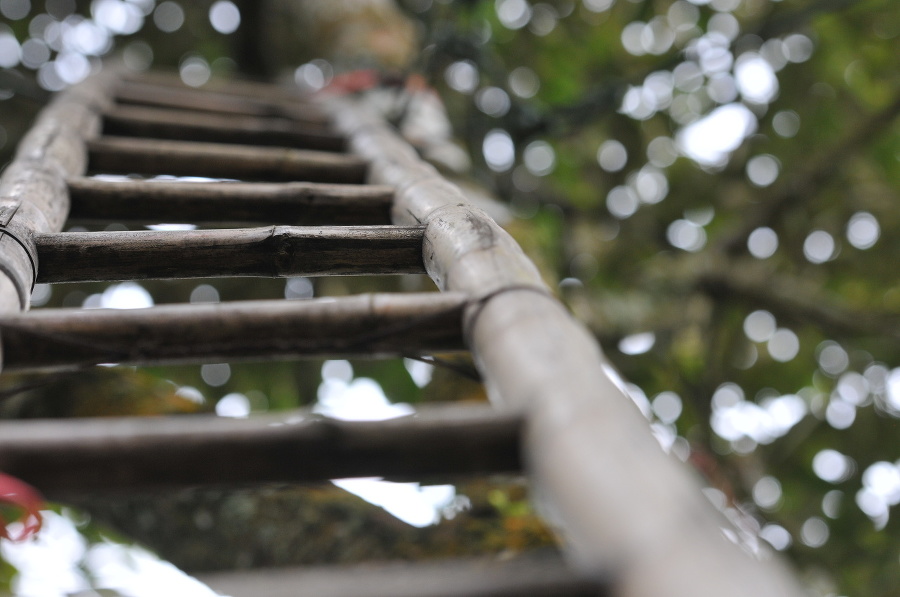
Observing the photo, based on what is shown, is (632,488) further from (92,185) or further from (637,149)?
(637,149)

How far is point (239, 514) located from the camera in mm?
2408

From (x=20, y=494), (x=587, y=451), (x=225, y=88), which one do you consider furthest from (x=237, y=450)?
(x=225, y=88)

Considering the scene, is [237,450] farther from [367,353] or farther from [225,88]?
[225,88]

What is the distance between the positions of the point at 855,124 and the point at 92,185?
498 centimetres

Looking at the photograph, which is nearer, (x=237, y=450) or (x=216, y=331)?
(x=237, y=450)

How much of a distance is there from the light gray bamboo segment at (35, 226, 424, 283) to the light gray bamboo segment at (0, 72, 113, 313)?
0.07m

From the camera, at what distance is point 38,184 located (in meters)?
1.62

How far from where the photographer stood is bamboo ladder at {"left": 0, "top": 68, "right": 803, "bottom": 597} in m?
0.77

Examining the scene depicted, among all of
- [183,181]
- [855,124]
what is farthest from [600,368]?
[855,124]

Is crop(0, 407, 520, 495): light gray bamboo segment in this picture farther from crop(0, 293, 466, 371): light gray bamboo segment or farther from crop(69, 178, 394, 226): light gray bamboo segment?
crop(69, 178, 394, 226): light gray bamboo segment

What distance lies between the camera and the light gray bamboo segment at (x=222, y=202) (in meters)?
1.73

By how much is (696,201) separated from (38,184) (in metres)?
5.29

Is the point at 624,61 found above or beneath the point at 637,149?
above

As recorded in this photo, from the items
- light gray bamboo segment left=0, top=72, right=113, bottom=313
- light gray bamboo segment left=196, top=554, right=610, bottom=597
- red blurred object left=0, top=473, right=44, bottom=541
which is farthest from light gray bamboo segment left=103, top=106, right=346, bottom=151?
light gray bamboo segment left=196, top=554, right=610, bottom=597
